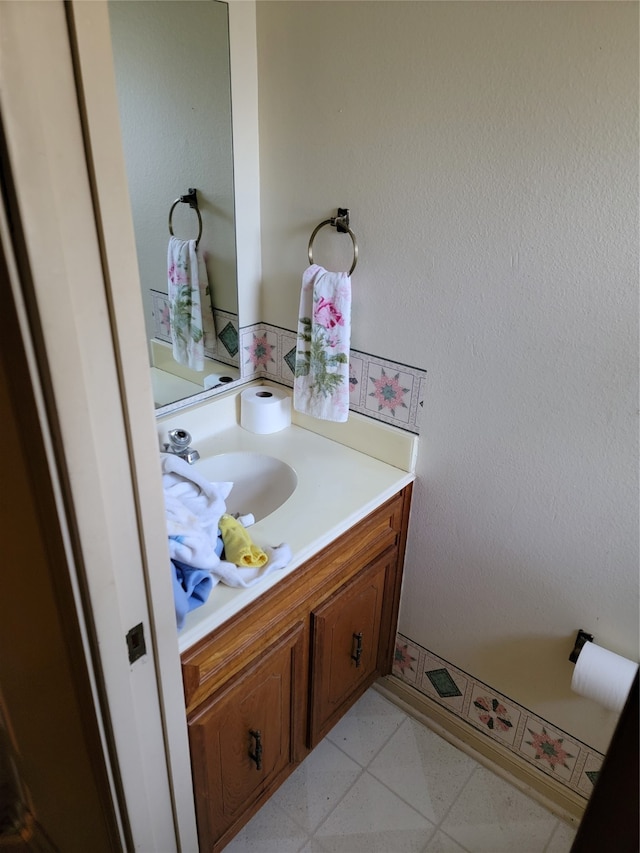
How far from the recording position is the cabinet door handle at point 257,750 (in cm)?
128

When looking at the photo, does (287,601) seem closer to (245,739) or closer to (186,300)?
(245,739)

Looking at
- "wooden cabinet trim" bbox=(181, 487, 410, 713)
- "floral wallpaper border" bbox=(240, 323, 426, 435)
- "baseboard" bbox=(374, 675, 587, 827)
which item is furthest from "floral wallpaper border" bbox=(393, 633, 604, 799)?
"floral wallpaper border" bbox=(240, 323, 426, 435)

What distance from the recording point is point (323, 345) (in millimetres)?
1475

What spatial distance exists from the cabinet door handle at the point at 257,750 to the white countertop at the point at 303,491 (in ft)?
1.21

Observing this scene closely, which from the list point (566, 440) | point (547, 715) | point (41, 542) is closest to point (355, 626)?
point (547, 715)

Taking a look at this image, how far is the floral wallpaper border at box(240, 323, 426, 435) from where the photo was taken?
4.76ft

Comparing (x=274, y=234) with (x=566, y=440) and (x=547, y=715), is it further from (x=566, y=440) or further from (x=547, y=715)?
(x=547, y=715)

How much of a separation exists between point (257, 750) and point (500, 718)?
0.71 meters

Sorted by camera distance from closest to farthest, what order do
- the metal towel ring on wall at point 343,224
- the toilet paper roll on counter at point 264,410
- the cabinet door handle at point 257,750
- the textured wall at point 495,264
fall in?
the textured wall at point 495,264
the cabinet door handle at point 257,750
the metal towel ring on wall at point 343,224
the toilet paper roll on counter at point 264,410

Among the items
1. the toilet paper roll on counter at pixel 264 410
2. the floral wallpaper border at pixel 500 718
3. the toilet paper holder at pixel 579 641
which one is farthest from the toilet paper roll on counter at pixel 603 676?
the toilet paper roll on counter at pixel 264 410

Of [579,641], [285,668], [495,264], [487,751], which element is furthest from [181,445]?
[487,751]

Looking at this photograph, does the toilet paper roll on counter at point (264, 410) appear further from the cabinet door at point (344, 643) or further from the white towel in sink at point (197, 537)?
the cabinet door at point (344, 643)

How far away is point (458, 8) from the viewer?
1090 mm

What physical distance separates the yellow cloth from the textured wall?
53 centimetres
